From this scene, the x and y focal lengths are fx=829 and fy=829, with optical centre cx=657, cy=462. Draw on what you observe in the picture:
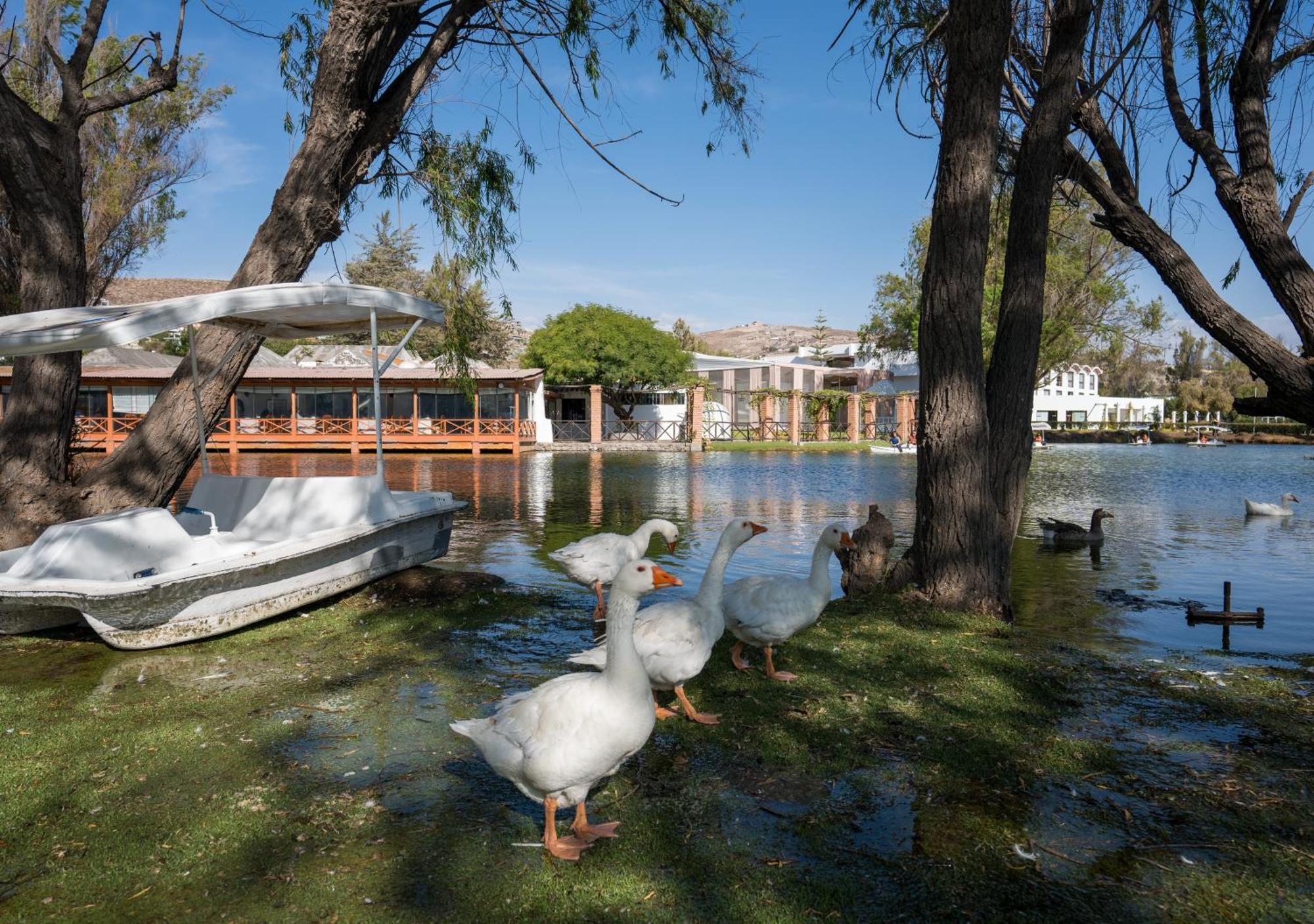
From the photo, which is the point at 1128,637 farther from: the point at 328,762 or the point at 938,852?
the point at 328,762

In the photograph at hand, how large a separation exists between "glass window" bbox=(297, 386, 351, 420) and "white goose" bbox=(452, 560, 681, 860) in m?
42.4

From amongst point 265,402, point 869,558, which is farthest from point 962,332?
point 265,402

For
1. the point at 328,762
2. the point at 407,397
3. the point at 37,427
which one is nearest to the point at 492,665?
the point at 328,762

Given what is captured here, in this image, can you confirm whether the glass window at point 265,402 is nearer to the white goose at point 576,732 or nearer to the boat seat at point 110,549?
the boat seat at point 110,549

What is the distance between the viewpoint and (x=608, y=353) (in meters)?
44.5

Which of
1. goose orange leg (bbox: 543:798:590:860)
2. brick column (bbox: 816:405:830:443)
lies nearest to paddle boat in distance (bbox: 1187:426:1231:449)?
brick column (bbox: 816:405:830:443)

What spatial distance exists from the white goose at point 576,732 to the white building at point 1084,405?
7046 cm

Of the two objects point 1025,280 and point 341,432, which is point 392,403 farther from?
point 1025,280

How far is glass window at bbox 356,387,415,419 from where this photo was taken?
42.4 metres

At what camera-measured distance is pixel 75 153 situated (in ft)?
28.0

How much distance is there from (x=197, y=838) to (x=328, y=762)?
33.3 inches


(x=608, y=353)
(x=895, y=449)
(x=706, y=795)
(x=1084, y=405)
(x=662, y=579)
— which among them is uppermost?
(x=608, y=353)

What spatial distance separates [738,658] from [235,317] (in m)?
6.03

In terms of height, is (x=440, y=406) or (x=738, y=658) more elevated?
(x=440, y=406)
